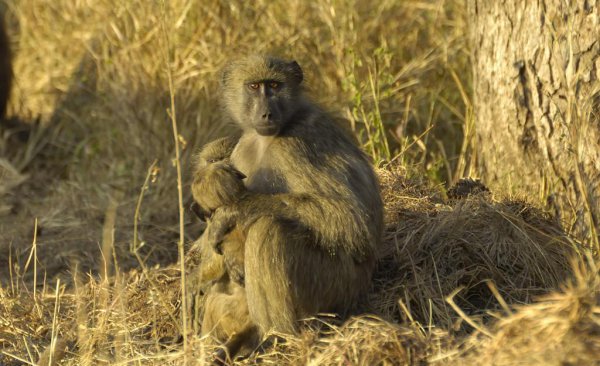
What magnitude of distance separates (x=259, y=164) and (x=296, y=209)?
31 cm

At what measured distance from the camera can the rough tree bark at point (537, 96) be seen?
4.37 metres

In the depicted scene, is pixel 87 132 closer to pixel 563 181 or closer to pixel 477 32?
pixel 477 32

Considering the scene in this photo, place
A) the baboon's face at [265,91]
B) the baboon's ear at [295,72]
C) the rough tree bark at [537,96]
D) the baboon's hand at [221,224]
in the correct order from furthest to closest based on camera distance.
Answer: the rough tree bark at [537,96]
the baboon's ear at [295,72]
the baboon's face at [265,91]
the baboon's hand at [221,224]

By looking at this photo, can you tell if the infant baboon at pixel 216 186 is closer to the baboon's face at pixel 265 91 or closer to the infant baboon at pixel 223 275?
the infant baboon at pixel 223 275

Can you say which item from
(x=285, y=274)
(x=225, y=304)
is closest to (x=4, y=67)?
(x=225, y=304)

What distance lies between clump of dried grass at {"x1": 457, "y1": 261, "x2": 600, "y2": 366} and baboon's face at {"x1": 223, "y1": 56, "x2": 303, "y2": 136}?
4.20 ft

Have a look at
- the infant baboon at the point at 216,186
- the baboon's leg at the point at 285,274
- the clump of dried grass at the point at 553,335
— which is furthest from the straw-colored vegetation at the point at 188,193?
the infant baboon at the point at 216,186

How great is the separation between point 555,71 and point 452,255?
3.28ft

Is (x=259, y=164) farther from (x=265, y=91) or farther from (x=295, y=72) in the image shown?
(x=295, y=72)

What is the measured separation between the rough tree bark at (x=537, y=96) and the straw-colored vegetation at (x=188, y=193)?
151mm

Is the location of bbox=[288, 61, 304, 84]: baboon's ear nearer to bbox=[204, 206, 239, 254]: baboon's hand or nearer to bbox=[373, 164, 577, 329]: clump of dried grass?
bbox=[204, 206, 239, 254]: baboon's hand

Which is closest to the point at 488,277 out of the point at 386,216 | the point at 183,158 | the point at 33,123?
the point at 386,216

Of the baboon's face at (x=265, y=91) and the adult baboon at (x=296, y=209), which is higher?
the baboon's face at (x=265, y=91)

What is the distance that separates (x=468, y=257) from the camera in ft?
13.7
